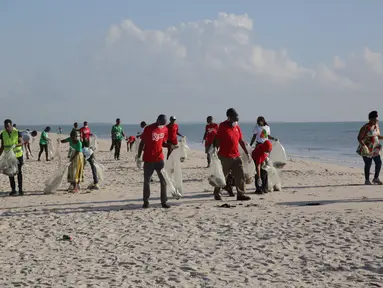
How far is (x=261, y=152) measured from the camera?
11383 millimetres

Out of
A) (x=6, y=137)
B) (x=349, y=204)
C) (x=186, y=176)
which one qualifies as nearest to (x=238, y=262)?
(x=349, y=204)

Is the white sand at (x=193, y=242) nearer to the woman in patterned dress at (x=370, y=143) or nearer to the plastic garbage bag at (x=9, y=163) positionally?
the plastic garbage bag at (x=9, y=163)

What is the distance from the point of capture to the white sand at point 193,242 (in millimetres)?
5547

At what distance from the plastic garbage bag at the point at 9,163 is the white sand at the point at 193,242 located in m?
0.63

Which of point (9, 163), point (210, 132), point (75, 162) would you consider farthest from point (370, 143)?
point (9, 163)

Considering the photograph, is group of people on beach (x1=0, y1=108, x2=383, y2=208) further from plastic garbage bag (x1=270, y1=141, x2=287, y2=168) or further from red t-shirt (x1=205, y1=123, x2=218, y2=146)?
red t-shirt (x1=205, y1=123, x2=218, y2=146)

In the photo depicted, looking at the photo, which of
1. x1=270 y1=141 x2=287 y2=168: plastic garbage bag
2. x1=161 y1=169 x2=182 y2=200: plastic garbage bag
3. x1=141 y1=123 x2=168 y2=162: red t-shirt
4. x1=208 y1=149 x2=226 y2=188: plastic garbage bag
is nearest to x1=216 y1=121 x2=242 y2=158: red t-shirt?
x1=208 y1=149 x2=226 y2=188: plastic garbage bag

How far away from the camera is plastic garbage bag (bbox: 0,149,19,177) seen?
1155cm

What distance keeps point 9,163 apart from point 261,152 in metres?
5.76

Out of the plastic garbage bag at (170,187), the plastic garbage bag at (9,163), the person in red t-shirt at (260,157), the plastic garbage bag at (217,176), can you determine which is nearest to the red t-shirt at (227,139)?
the plastic garbage bag at (217,176)

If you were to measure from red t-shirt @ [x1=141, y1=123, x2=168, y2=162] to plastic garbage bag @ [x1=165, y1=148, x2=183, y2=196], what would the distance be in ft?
3.78

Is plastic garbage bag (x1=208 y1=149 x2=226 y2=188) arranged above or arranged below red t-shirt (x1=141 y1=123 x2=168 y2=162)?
below

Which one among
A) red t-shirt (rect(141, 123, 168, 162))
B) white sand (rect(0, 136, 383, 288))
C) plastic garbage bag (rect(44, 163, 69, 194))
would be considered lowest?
white sand (rect(0, 136, 383, 288))

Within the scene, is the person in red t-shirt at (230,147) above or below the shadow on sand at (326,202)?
above
